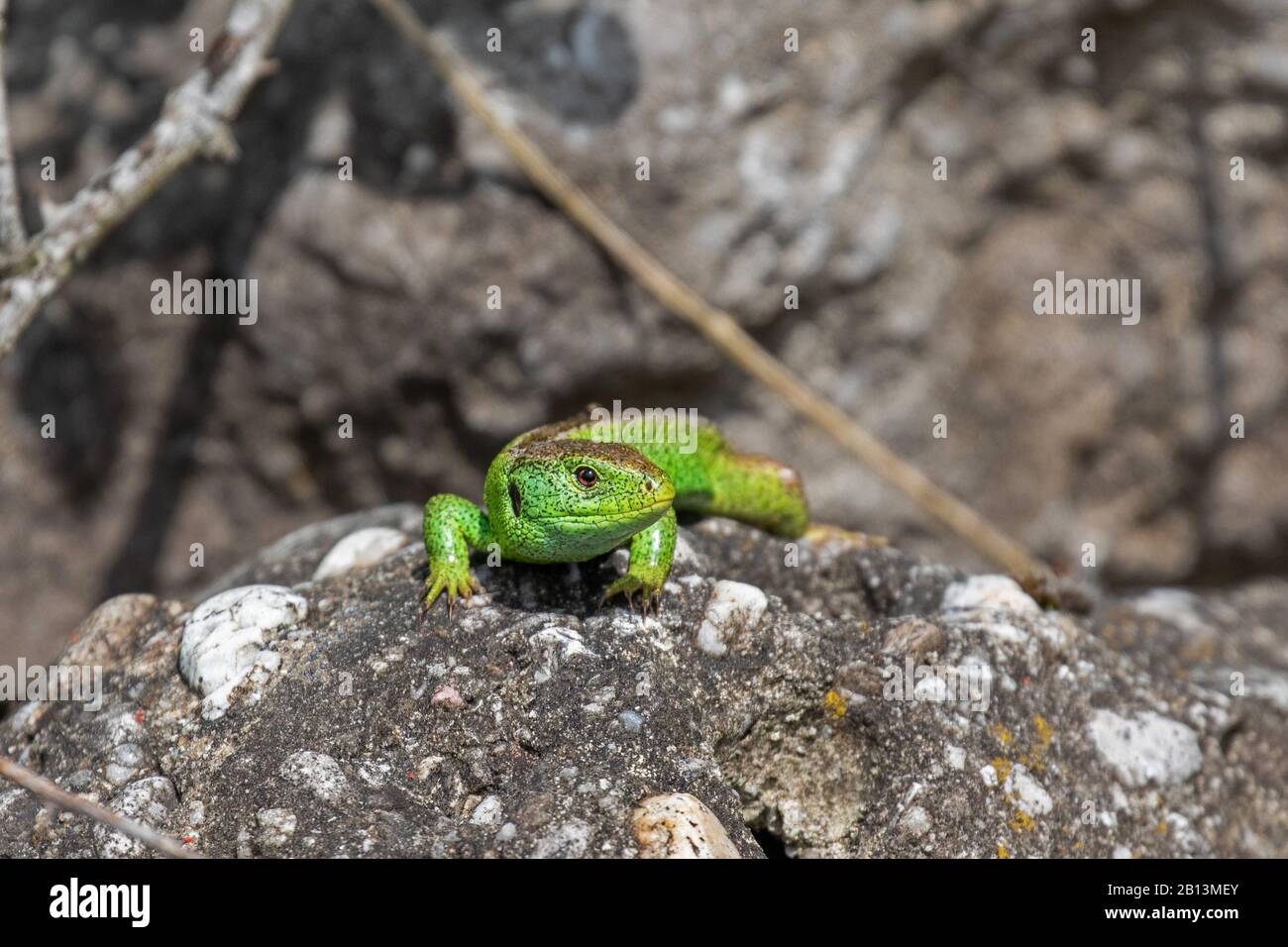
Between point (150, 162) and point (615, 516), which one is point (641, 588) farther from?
point (150, 162)

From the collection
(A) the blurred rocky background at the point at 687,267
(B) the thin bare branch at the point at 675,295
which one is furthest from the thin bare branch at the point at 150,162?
(A) the blurred rocky background at the point at 687,267

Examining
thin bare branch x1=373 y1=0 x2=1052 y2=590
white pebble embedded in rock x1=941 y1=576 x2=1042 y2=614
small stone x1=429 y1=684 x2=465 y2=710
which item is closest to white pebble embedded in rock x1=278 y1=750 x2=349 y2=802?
small stone x1=429 y1=684 x2=465 y2=710

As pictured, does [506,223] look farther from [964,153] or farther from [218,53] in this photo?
[964,153]

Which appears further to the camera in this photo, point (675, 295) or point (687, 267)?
point (687, 267)

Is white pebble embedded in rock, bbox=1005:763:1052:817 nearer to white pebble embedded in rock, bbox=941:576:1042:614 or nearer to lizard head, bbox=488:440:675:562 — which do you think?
white pebble embedded in rock, bbox=941:576:1042:614

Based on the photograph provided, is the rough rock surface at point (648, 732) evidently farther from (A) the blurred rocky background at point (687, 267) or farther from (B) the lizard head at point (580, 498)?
(A) the blurred rocky background at point (687, 267)

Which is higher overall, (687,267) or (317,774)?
(687,267)

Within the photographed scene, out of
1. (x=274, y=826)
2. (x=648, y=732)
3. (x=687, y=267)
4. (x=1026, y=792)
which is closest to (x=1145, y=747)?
(x=1026, y=792)
